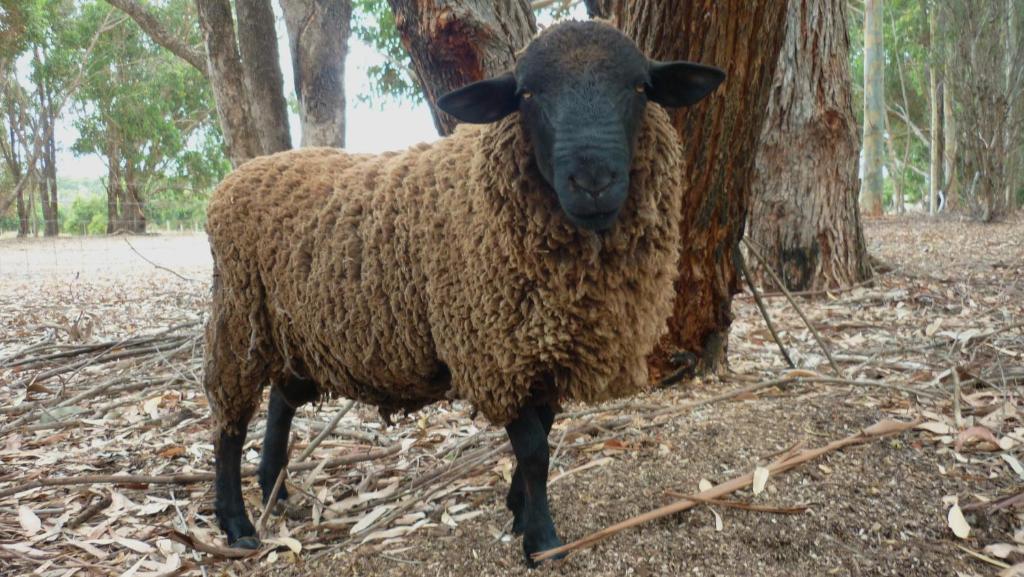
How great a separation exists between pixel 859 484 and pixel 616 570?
1067 millimetres

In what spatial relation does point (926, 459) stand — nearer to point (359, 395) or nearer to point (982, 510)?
point (982, 510)

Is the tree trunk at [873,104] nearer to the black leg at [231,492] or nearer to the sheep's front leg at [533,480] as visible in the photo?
the sheep's front leg at [533,480]

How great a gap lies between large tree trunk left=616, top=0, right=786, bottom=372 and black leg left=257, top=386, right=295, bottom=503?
2.03m

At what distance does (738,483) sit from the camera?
2586mm

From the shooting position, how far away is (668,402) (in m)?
3.81

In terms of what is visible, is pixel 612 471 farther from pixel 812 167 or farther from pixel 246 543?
pixel 812 167

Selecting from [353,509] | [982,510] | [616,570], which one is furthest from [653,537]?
[353,509]

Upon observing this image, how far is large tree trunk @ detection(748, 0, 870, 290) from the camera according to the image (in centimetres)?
588

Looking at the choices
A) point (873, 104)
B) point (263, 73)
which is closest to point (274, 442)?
point (263, 73)

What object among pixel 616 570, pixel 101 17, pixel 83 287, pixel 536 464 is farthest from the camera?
pixel 101 17

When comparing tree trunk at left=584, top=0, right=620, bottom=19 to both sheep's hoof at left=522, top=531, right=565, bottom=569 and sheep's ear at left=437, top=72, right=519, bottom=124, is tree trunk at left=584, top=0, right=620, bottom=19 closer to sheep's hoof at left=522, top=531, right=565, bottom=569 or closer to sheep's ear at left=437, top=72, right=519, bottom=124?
sheep's ear at left=437, top=72, right=519, bottom=124

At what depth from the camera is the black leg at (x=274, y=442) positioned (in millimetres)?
3312

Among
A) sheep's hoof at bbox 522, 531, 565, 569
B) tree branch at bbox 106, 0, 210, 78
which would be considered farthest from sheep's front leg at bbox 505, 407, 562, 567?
tree branch at bbox 106, 0, 210, 78

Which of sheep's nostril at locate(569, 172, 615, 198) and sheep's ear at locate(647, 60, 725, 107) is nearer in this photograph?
sheep's nostril at locate(569, 172, 615, 198)
